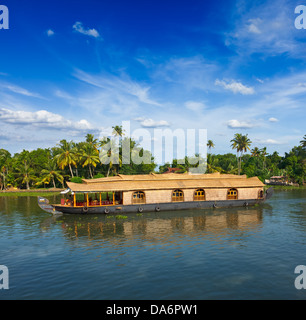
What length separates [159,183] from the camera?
28.9m

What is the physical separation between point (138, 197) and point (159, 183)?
9.37 ft

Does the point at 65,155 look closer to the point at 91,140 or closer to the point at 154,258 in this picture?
the point at 91,140

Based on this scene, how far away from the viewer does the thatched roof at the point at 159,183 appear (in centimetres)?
2708

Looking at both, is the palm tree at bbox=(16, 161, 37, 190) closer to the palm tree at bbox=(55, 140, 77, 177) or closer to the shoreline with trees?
the shoreline with trees

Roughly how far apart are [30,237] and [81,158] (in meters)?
36.2

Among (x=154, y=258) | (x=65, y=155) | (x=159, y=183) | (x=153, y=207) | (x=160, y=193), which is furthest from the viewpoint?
(x=65, y=155)

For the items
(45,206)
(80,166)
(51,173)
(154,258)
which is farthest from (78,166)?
(154,258)

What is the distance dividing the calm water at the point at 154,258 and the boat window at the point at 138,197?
11.6ft

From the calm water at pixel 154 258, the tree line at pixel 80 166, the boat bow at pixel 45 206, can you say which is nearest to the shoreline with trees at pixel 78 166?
the tree line at pixel 80 166

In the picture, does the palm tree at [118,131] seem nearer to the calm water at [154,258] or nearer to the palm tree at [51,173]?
the palm tree at [51,173]

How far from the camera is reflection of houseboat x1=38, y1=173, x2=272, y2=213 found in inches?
1065

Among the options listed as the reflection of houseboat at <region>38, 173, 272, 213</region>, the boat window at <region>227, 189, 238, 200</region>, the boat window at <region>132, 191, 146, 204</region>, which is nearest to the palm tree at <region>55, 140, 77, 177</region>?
the reflection of houseboat at <region>38, 173, 272, 213</region>

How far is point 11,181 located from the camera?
6038cm
